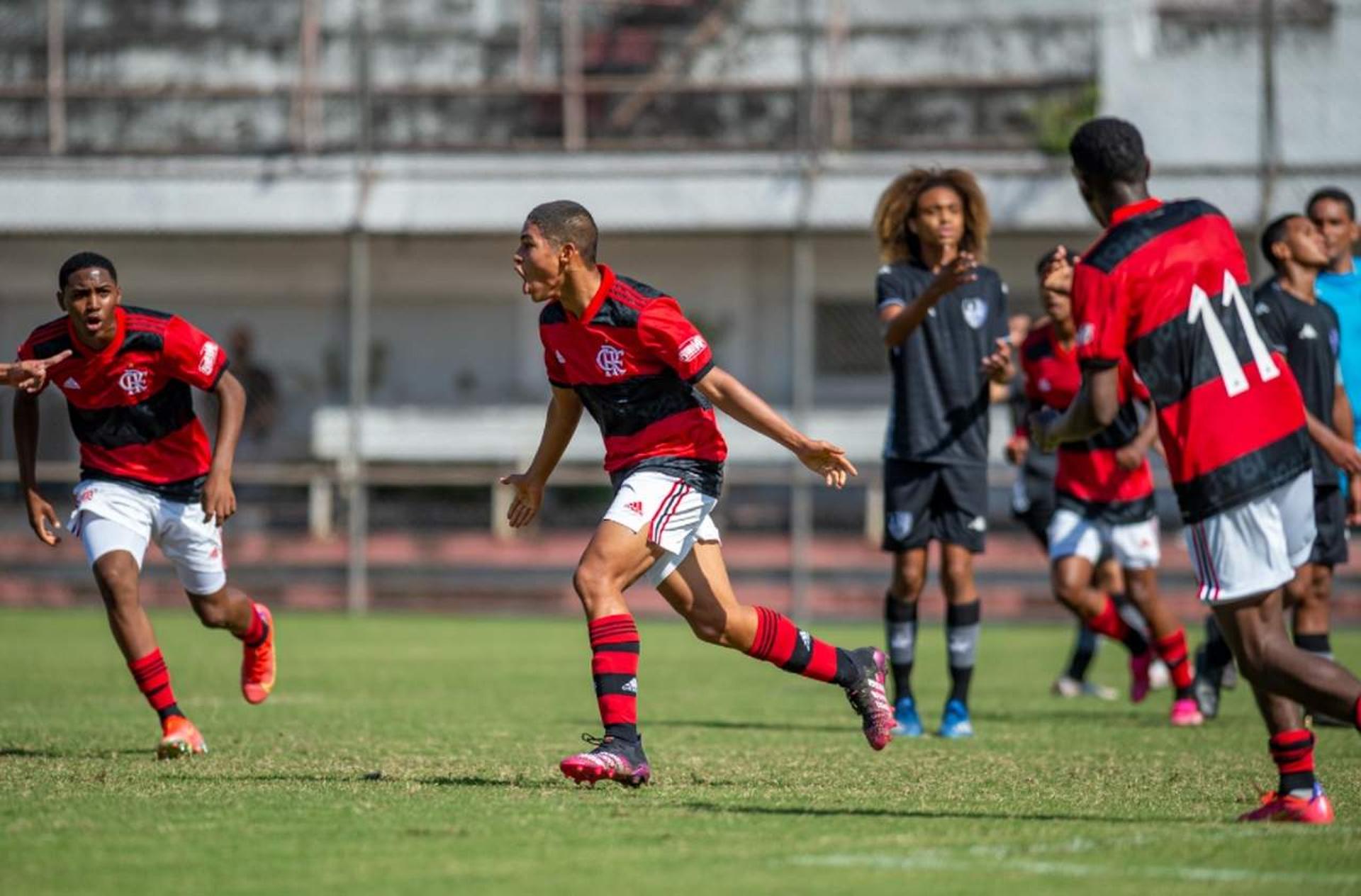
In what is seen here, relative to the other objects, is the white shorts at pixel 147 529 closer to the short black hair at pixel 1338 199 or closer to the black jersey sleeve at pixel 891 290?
the black jersey sleeve at pixel 891 290

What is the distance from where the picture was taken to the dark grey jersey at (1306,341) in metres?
9.39

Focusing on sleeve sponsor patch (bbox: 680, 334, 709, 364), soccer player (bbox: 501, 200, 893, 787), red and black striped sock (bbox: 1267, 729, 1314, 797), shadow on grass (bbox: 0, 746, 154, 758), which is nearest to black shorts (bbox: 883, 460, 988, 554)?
soccer player (bbox: 501, 200, 893, 787)

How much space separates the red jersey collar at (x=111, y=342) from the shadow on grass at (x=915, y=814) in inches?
135

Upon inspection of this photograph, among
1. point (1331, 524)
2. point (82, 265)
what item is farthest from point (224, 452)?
point (1331, 524)

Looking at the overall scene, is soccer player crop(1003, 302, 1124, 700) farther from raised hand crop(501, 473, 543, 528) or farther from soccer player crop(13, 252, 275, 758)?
soccer player crop(13, 252, 275, 758)

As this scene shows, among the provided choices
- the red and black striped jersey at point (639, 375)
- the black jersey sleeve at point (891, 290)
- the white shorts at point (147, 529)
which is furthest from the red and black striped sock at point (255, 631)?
the black jersey sleeve at point (891, 290)

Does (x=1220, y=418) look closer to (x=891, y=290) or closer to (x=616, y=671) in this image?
(x=616, y=671)

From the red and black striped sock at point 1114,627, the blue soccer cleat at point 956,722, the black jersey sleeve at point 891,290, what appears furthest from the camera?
the red and black striped sock at point 1114,627

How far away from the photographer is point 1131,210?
20.6ft

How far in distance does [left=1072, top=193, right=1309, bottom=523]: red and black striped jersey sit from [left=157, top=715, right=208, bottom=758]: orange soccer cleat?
408 centimetres

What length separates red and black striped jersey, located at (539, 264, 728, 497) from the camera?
725cm

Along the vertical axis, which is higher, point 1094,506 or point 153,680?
point 1094,506

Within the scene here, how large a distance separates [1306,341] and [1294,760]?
3.58 m

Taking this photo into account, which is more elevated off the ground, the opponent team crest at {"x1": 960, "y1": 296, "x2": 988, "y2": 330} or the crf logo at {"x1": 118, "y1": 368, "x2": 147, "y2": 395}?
the opponent team crest at {"x1": 960, "y1": 296, "x2": 988, "y2": 330}
